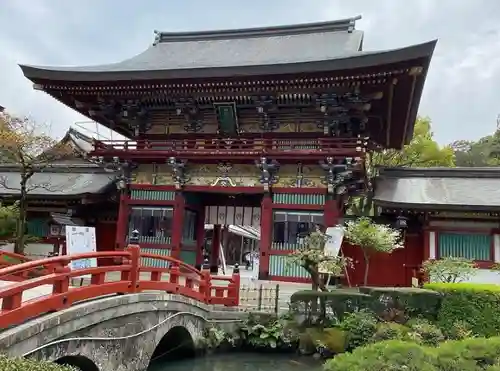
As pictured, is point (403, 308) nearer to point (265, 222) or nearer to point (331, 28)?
point (265, 222)

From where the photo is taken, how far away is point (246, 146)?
17.4 meters

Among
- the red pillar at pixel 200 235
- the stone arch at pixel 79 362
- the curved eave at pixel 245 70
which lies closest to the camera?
the stone arch at pixel 79 362

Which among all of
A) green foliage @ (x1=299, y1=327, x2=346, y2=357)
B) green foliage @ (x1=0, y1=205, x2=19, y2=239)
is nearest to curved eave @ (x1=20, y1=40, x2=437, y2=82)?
green foliage @ (x1=0, y1=205, x2=19, y2=239)

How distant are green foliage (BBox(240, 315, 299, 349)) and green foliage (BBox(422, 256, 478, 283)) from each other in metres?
5.55

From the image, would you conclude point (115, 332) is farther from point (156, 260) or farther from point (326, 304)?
point (156, 260)

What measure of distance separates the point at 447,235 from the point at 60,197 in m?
15.2

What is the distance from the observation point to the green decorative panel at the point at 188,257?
727 inches

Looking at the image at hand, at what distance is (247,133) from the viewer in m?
18.2

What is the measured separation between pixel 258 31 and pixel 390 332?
17.5m

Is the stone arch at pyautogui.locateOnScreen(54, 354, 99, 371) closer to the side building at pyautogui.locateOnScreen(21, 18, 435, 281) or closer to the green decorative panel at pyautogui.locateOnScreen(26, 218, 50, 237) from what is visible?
the side building at pyautogui.locateOnScreen(21, 18, 435, 281)

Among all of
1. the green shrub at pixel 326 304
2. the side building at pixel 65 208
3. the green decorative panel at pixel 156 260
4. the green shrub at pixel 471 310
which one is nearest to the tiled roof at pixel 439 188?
the green shrub at pixel 471 310

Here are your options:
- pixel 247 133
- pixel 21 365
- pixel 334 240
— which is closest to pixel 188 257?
pixel 247 133

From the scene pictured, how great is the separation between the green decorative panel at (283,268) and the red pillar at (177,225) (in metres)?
3.61

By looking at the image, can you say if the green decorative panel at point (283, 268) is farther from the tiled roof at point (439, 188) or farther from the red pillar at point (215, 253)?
the red pillar at point (215, 253)
